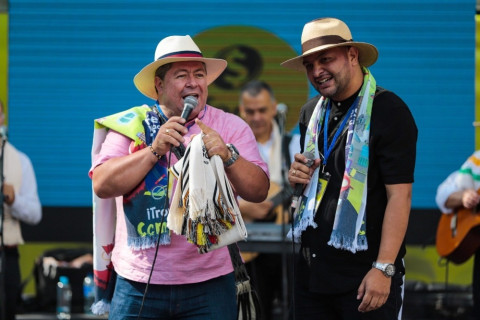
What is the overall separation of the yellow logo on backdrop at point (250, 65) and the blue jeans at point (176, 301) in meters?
4.38

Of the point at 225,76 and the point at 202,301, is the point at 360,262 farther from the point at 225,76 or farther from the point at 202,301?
the point at 225,76

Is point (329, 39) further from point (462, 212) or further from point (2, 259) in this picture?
point (2, 259)

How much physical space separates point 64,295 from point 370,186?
4.44 m

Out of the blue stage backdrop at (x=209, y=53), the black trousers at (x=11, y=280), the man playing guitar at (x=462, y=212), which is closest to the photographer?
the man playing guitar at (x=462, y=212)

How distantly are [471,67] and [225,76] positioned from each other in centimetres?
229

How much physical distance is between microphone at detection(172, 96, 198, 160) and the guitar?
2929 millimetres

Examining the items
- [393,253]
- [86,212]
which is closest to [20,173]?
[86,212]

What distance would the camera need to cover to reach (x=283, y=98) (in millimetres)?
7812

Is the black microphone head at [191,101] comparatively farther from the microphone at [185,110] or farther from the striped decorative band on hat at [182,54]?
the striped decorative band on hat at [182,54]

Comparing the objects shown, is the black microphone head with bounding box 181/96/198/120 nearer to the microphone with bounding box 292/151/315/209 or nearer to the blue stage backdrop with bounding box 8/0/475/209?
the microphone with bounding box 292/151/315/209

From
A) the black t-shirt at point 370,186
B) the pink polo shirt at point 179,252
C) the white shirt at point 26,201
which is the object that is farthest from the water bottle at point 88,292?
the black t-shirt at point 370,186

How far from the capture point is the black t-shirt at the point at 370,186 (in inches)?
138

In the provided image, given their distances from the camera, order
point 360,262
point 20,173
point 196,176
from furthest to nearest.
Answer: point 20,173
point 360,262
point 196,176

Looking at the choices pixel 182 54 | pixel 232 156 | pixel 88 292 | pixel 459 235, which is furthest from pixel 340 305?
pixel 88 292
